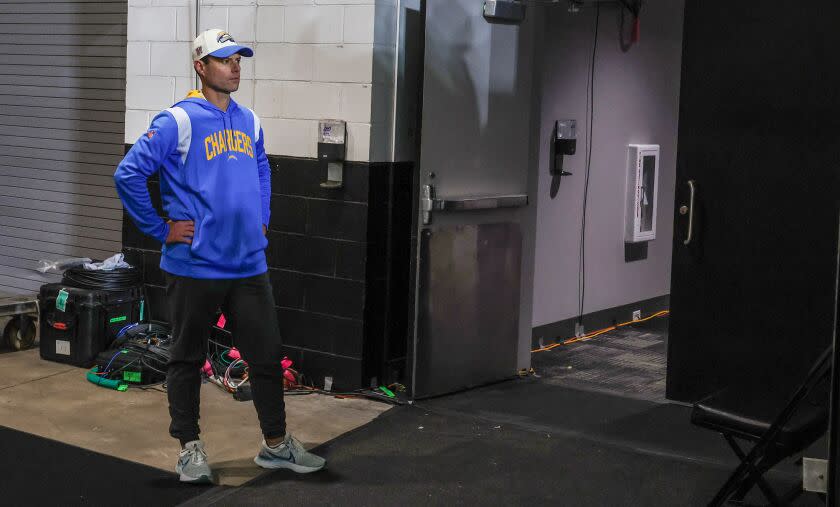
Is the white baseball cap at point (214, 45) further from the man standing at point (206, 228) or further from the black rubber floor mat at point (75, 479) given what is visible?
the black rubber floor mat at point (75, 479)

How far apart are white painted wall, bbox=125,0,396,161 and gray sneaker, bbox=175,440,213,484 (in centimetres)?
178

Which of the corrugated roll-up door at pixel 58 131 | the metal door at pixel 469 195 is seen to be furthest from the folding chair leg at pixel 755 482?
the corrugated roll-up door at pixel 58 131

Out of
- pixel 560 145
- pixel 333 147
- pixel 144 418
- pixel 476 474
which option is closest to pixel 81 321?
pixel 144 418

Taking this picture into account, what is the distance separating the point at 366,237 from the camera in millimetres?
5375

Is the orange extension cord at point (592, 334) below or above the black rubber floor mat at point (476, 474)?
above

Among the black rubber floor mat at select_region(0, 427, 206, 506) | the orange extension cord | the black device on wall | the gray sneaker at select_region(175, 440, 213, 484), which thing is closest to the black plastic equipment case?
the black rubber floor mat at select_region(0, 427, 206, 506)

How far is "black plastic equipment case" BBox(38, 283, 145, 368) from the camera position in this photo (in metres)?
5.82

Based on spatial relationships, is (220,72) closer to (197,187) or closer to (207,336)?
(197,187)

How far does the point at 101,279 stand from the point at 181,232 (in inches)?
80.2

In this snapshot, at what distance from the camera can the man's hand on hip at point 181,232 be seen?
13.4ft

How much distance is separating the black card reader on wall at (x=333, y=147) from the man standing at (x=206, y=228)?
3.51ft

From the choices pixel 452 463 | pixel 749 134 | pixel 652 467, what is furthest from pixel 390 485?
pixel 749 134

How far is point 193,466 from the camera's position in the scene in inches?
165

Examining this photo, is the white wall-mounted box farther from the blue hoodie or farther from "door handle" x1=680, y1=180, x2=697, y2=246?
the blue hoodie
